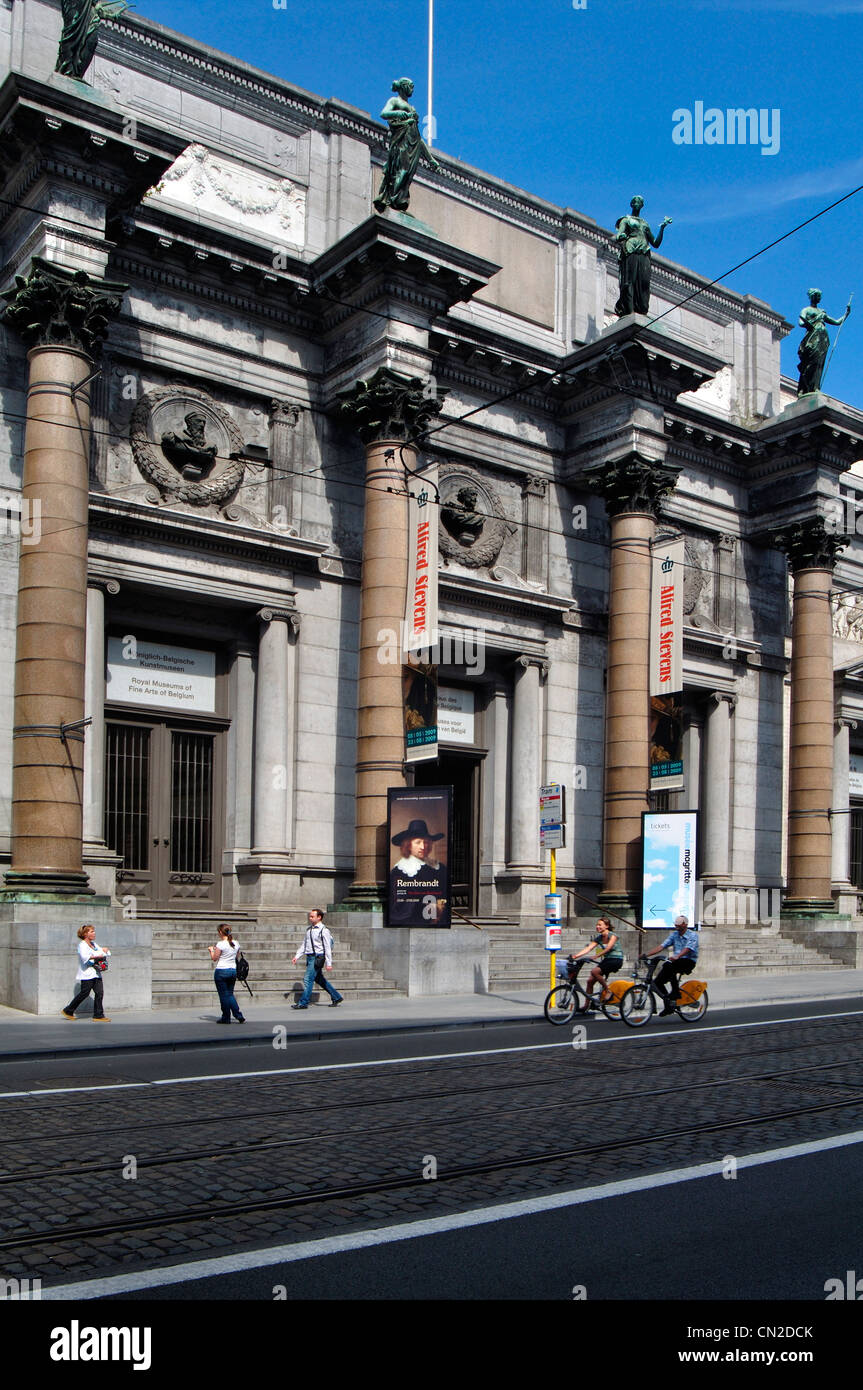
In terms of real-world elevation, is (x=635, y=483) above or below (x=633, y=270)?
below

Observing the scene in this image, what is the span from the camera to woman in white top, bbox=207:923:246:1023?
19203mm

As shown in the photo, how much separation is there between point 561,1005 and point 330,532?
11833 millimetres

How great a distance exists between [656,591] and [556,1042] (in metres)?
15.3

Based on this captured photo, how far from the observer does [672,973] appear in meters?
21.0

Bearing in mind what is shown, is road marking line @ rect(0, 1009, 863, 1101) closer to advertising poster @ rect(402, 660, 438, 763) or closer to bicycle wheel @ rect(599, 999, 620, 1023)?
bicycle wheel @ rect(599, 999, 620, 1023)

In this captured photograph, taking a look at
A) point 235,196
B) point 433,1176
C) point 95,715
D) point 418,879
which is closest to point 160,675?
point 95,715

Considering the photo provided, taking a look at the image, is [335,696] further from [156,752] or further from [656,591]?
[656,591]

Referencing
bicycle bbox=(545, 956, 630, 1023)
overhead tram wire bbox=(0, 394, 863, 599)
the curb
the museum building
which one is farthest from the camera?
overhead tram wire bbox=(0, 394, 863, 599)

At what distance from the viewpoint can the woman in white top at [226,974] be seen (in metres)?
19.2

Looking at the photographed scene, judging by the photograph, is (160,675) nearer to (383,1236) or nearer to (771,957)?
(771,957)

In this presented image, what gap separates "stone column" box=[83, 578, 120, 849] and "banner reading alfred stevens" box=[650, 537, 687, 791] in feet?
40.7

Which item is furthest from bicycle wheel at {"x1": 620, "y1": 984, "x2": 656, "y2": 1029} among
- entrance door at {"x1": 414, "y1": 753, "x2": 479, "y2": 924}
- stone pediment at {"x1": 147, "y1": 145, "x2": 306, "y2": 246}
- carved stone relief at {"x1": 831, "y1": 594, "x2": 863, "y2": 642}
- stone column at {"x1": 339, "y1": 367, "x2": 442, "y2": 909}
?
carved stone relief at {"x1": 831, "y1": 594, "x2": 863, "y2": 642}

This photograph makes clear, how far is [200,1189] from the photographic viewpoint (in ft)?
28.3
